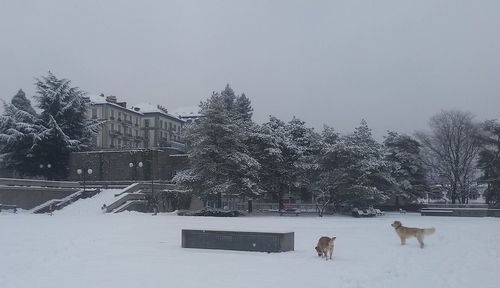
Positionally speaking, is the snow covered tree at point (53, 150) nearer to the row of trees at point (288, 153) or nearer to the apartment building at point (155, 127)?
the row of trees at point (288, 153)

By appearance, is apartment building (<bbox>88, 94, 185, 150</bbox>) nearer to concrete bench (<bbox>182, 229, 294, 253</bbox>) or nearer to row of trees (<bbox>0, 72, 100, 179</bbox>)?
row of trees (<bbox>0, 72, 100, 179</bbox>)

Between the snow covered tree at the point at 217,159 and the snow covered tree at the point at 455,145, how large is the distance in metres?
25.2

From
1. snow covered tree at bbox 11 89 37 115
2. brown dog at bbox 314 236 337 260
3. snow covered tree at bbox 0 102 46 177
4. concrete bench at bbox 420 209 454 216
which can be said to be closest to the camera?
brown dog at bbox 314 236 337 260

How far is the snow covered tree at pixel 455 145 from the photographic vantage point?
5778 cm

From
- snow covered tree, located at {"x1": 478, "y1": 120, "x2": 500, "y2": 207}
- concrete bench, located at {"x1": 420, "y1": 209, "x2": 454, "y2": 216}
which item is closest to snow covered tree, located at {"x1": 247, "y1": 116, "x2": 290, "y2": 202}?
concrete bench, located at {"x1": 420, "y1": 209, "x2": 454, "y2": 216}

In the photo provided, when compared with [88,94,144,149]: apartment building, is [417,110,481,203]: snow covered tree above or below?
below

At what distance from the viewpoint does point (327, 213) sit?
45.9 meters

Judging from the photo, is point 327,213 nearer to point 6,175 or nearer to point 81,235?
point 81,235

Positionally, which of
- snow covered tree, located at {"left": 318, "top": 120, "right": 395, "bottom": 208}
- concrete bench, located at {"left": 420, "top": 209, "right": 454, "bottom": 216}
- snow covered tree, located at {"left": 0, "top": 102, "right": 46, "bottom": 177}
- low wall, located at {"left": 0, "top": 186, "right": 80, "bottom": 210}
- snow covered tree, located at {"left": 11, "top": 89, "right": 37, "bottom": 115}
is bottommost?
concrete bench, located at {"left": 420, "top": 209, "right": 454, "bottom": 216}

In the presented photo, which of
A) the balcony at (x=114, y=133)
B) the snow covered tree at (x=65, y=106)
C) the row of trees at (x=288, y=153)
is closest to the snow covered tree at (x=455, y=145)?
the row of trees at (x=288, y=153)

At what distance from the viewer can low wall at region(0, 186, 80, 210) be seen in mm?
44719

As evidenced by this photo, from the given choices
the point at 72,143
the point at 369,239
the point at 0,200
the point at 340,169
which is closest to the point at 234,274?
the point at 369,239

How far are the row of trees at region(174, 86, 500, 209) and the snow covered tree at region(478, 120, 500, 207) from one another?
0.09m

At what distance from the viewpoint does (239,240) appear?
16.1m
